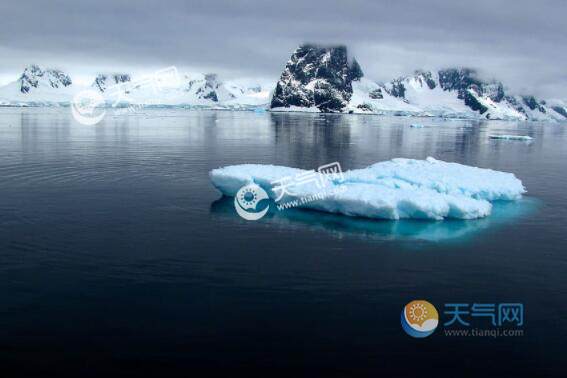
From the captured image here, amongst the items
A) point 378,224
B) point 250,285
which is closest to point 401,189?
point 378,224

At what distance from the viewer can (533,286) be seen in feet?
61.4

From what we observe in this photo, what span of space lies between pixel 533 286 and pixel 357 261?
668 cm

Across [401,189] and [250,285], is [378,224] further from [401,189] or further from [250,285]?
[250,285]

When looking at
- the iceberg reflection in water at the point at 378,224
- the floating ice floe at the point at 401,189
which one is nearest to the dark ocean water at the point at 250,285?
the iceberg reflection in water at the point at 378,224

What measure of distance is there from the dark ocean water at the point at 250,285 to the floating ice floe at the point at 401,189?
82cm

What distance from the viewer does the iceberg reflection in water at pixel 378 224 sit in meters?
24.6

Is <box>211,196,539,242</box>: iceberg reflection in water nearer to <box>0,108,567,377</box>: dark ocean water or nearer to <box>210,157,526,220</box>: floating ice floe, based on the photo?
<box>0,108,567,377</box>: dark ocean water

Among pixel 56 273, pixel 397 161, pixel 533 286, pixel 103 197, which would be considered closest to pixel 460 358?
pixel 533 286

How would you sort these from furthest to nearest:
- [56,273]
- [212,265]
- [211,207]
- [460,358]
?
[211,207]
[212,265]
[56,273]
[460,358]

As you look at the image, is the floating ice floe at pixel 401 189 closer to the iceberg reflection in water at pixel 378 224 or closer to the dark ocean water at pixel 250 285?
the iceberg reflection in water at pixel 378 224

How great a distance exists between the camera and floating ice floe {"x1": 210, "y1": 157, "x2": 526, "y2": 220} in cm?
2700

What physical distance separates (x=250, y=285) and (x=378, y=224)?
1044 centimetres

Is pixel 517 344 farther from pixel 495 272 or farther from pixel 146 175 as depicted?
pixel 146 175

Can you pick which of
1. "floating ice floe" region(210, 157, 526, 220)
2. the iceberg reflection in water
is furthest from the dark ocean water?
"floating ice floe" region(210, 157, 526, 220)
